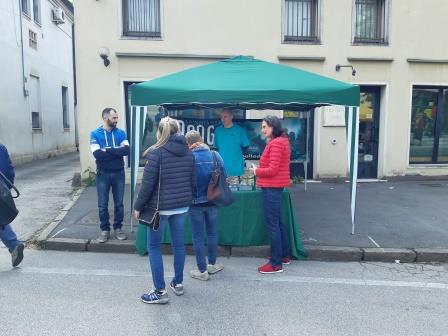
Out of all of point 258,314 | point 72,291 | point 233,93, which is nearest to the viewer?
point 258,314

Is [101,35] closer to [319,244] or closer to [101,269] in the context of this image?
[101,269]

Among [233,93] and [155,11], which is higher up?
[155,11]

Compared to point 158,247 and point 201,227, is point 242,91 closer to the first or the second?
→ point 201,227

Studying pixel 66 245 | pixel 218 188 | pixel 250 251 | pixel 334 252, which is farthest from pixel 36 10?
pixel 334 252

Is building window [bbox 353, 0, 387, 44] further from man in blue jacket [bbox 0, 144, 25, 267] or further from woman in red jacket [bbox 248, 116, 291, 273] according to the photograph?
man in blue jacket [bbox 0, 144, 25, 267]

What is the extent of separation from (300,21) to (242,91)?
5.77 m

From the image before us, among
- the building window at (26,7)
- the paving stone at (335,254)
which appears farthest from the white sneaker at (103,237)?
the building window at (26,7)

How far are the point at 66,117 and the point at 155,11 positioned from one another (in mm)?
13064

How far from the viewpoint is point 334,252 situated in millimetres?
5113

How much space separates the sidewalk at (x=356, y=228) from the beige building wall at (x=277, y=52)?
1521 mm

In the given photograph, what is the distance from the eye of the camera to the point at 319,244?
534 centimetres

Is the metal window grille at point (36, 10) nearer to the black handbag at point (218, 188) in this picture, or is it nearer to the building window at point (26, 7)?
the building window at point (26, 7)

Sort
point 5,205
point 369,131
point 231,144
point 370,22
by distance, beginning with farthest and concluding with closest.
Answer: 1. point 369,131
2. point 370,22
3. point 231,144
4. point 5,205

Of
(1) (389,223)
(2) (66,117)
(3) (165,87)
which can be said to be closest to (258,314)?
(3) (165,87)
